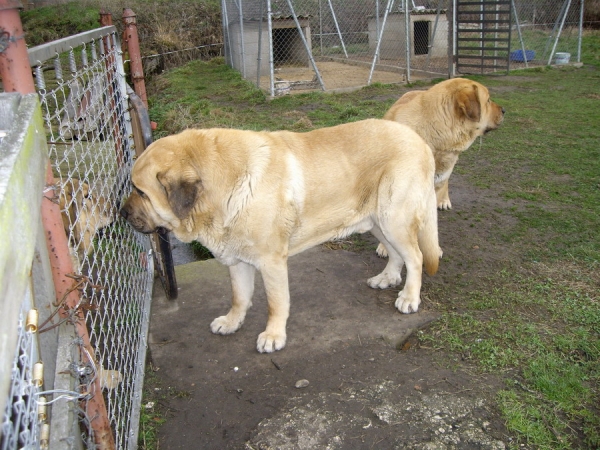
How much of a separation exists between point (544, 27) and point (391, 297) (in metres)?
17.9

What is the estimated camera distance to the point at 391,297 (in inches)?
159

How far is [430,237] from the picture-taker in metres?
3.81

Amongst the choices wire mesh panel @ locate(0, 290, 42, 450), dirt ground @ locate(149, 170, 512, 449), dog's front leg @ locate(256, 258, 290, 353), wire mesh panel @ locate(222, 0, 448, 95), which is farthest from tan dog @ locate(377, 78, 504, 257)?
wire mesh panel @ locate(222, 0, 448, 95)

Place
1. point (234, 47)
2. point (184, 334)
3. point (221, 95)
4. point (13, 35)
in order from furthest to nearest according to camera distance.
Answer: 1. point (234, 47)
2. point (221, 95)
3. point (184, 334)
4. point (13, 35)

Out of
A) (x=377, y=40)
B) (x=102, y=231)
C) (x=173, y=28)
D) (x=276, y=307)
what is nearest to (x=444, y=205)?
(x=276, y=307)

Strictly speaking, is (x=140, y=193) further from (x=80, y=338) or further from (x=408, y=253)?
(x=408, y=253)

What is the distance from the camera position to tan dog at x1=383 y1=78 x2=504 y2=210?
16.2 feet

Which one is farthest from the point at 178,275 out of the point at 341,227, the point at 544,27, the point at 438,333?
the point at 544,27

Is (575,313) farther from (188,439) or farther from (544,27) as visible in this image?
(544,27)

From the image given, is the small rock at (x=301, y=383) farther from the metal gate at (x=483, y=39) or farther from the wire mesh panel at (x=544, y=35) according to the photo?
the wire mesh panel at (x=544, y=35)

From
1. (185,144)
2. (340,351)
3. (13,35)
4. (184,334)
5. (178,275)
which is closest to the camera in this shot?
(13,35)

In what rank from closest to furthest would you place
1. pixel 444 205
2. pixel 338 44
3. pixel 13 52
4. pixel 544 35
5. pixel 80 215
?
pixel 13 52, pixel 80 215, pixel 444 205, pixel 544 35, pixel 338 44

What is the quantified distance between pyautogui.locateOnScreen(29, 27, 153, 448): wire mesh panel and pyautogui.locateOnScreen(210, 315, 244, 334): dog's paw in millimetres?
480

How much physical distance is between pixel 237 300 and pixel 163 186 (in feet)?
3.48
